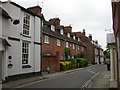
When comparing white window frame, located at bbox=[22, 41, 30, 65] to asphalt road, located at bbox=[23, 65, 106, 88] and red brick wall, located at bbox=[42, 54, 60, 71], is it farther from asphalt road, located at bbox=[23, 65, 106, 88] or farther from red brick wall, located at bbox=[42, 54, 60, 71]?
red brick wall, located at bbox=[42, 54, 60, 71]

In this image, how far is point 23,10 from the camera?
14297mm

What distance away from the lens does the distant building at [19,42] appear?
11.7 meters

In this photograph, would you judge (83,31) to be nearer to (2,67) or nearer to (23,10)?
(23,10)

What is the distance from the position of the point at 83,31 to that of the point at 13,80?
46.0 m

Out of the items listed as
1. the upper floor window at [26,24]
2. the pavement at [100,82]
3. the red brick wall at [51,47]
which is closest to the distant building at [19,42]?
the upper floor window at [26,24]

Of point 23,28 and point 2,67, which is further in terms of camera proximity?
point 23,28

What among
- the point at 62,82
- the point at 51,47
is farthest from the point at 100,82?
the point at 51,47

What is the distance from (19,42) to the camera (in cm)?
1353

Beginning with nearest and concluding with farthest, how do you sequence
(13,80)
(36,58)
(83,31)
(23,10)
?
(13,80)
(23,10)
(36,58)
(83,31)

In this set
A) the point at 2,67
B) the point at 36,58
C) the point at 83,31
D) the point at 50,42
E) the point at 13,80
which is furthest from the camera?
the point at 83,31

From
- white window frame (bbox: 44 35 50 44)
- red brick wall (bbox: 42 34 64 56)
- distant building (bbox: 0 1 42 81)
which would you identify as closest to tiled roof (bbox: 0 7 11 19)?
distant building (bbox: 0 1 42 81)

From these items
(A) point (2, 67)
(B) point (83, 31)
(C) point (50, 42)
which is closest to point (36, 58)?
(A) point (2, 67)

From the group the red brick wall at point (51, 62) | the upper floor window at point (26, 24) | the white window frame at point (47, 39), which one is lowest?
the red brick wall at point (51, 62)

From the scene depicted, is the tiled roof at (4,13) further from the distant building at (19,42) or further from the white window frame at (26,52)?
the white window frame at (26,52)
